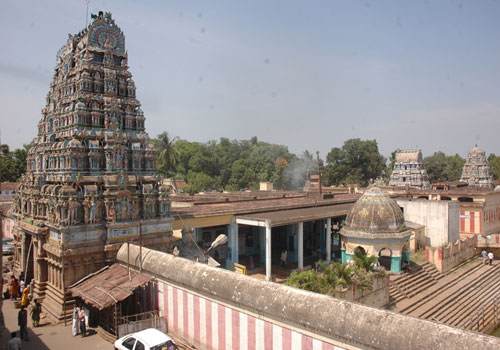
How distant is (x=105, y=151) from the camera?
15008 mm

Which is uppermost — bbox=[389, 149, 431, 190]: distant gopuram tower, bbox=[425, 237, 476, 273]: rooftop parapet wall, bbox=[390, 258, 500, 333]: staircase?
bbox=[389, 149, 431, 190]: distant gopuram tower

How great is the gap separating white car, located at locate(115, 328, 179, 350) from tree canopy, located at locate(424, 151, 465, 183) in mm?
77151

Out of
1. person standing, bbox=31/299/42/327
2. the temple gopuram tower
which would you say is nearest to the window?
the temple gopuram tower

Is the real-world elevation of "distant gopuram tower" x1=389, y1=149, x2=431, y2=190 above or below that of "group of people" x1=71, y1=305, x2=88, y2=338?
above

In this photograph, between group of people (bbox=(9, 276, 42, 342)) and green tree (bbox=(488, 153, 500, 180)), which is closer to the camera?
group of people (bbox=(9, 276, 42, 342))

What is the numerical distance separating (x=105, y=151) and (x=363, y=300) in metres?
11.8

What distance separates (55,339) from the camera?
11.6m

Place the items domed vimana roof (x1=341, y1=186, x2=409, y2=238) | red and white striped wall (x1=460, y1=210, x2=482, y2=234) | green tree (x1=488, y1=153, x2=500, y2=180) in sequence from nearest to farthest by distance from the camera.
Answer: domed vimana roof (x1=341, y1=186, x2=409, y2=238)
red and white striped wall (x1=460, y1=210, x2=482, y2=234)
green tree (x1=488, y1=153, x2=500, y2=180)

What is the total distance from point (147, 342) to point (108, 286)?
11.4ft

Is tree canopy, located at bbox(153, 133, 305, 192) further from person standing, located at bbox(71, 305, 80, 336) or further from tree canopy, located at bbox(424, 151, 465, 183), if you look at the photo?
person standing, located at bbox(71, 305, 80, 336)

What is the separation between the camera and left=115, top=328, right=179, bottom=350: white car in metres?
8.87

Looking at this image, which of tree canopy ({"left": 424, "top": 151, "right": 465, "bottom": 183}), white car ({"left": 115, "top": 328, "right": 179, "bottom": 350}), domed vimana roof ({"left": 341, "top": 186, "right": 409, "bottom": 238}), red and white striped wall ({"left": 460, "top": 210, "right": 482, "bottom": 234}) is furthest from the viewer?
tree canopy ({"left": 424, "top": 151, "right": 465, "bottom": 183})

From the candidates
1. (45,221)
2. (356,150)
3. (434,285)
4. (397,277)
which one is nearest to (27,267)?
(45,221)

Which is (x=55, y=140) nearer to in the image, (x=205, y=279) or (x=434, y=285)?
(x=205, y=279)
